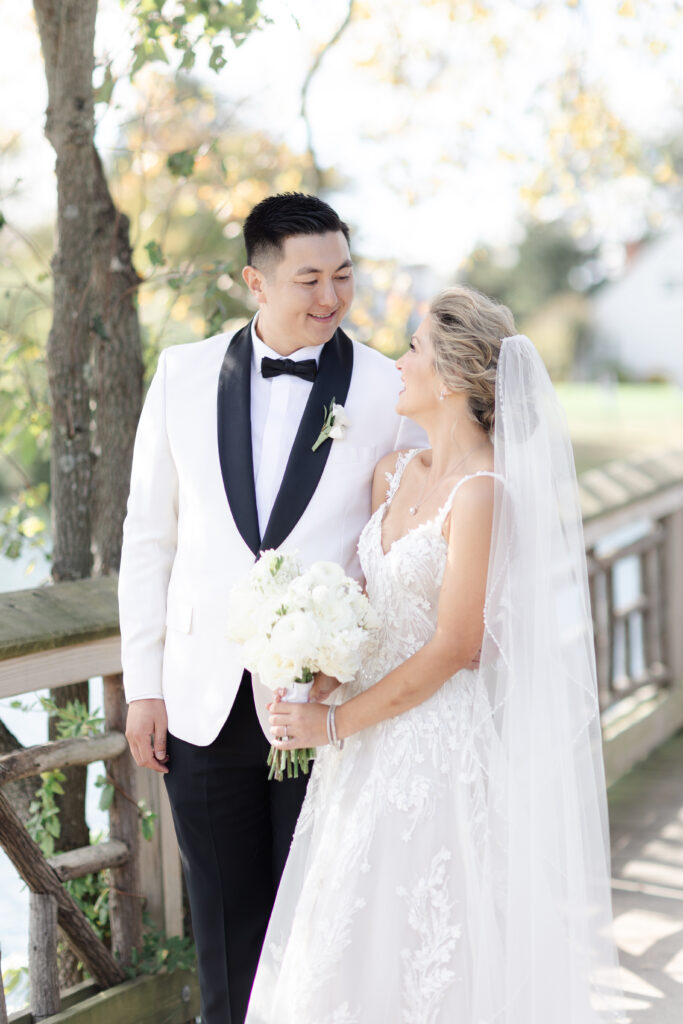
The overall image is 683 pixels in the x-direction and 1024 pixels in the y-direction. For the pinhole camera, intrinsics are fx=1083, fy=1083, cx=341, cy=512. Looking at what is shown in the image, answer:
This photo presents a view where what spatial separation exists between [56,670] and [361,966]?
3.02 feet

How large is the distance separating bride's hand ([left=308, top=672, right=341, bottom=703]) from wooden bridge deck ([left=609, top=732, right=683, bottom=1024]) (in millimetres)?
1364

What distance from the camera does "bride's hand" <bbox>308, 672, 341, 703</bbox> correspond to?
2189 mm

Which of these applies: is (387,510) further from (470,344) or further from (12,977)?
(12,977)

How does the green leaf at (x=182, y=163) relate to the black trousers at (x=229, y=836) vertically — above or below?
above

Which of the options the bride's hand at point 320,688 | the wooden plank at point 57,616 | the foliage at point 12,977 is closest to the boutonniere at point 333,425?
the bride's hand at point 320,688

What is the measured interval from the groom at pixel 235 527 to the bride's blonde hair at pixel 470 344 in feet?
0.92

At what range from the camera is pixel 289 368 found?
2438 mm

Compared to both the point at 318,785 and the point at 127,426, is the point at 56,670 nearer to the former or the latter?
the point at 318,785

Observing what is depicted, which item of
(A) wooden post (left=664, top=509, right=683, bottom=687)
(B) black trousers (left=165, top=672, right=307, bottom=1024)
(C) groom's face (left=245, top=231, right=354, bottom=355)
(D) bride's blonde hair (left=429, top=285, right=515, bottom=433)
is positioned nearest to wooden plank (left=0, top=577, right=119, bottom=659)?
(B) black trousers (left=165, top=672, right=307, bottom=1024)

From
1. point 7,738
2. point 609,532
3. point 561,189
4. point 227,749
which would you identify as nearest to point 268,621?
point 227,749

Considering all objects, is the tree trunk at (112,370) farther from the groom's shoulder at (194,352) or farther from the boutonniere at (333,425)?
the boutonniere at (333,425)

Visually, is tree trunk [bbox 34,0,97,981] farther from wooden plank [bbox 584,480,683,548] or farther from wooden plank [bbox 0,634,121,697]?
wooden plank [bbox 584,480,683,548]

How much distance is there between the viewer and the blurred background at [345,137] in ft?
10.6

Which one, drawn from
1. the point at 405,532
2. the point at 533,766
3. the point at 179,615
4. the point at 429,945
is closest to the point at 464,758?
the point at 533,766
